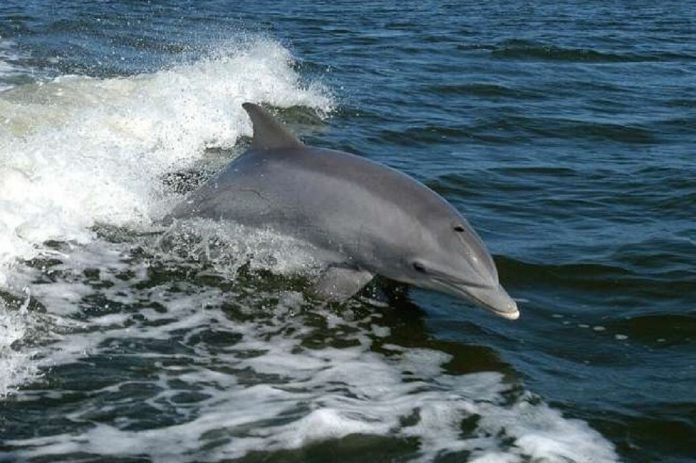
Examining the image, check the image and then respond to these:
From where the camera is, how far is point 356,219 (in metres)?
8.39

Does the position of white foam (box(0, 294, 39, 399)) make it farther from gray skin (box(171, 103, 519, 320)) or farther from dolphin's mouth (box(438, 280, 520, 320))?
dolphin's mouth (box(438, 280, 520, 320))

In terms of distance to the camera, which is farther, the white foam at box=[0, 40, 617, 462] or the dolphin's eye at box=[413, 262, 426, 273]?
the dolphin's eye at box=[413, 262, 426, 273]

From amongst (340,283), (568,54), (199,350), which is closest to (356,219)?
(340,283)

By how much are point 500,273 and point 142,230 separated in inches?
137

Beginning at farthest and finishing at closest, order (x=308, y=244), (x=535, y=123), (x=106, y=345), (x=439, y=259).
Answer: (x=535, y=123) < (x=308, y=244) < (x=439, y=259) < (x=106, y=345)

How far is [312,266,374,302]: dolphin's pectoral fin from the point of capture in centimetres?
822

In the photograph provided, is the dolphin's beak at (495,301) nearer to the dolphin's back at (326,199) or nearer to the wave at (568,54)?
the dolphin's back at (326,199)

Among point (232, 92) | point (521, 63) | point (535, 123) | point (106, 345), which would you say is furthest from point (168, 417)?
point (521, 63)

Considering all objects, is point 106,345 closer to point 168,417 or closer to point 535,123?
point 168,417

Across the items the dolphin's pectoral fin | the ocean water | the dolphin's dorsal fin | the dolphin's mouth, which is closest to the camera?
the ocean water

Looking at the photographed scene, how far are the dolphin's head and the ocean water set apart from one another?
1.11ft

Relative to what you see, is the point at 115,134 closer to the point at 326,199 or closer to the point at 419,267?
the point at 326,199

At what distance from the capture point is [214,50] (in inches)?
916

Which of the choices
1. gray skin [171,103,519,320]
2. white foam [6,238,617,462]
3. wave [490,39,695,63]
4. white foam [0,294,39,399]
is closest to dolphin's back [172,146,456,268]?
gray skin [171,103,519,320]
